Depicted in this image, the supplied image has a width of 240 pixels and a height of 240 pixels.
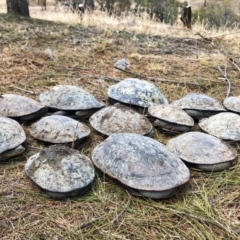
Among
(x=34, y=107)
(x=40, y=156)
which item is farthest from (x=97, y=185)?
(x=34, y=107)

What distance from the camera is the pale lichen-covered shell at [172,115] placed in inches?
92.4

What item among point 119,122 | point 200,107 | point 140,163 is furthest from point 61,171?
point 200,107

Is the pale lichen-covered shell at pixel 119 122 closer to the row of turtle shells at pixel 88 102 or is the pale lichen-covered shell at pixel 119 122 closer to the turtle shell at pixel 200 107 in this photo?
the row of turtle shells at pixel 88 102

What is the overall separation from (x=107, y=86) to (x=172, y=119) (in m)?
1.13

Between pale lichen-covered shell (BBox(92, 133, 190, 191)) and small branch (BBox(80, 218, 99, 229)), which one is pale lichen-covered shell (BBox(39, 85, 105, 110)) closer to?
pale lichen-covered shell (BBox(92, 133, 190, 191))

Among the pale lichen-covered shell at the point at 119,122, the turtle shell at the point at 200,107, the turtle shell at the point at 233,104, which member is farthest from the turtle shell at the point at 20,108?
the turtle shell at the point at 233,104

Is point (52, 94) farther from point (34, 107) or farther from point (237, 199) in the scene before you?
point (237, 199)

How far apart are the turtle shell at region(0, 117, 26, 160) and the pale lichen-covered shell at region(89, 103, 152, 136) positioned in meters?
0.55

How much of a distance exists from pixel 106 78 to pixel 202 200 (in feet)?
6.76

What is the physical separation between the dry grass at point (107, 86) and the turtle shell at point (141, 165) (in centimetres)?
8

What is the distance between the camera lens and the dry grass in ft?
4.98

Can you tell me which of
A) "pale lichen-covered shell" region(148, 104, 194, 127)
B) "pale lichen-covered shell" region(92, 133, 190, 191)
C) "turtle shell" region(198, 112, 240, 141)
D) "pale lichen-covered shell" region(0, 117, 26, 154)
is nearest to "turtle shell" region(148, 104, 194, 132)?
"pale lichen-covered shell" region(148, 104, 194, 127)

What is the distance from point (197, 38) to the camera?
595 cm

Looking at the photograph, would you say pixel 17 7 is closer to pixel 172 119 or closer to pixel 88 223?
pixel 172 119
